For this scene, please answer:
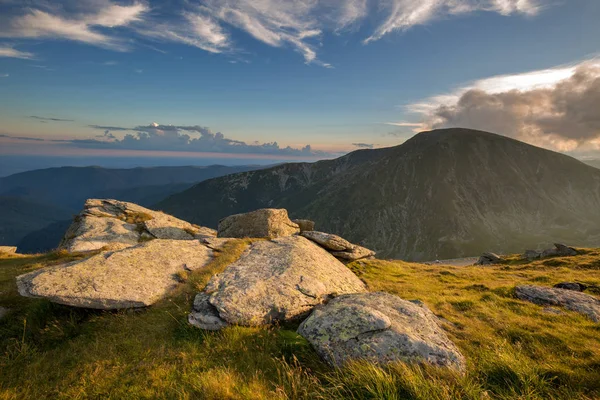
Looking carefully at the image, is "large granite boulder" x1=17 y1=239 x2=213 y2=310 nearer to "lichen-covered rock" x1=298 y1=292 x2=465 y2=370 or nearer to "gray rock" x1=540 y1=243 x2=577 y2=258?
"lichen-covered rock" x1=298 y1=292 x2=465 y2=370

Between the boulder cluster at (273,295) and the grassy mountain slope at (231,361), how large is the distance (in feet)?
2.17

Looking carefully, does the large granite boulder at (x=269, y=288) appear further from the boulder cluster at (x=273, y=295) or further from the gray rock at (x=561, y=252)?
the gray rock at (x=561, y=252)

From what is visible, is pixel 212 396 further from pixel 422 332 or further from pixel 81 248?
pixel 81 248

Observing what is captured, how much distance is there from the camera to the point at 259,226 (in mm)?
26672

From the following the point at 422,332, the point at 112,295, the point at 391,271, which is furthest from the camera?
the point at 391,271

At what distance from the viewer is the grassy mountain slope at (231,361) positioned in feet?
20.8

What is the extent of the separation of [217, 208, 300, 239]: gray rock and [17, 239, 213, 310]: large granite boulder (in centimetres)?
1050

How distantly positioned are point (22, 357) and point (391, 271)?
85.2ft

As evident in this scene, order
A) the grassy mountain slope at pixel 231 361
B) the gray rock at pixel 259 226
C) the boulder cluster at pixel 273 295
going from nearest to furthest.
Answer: the grassy mountain slope at pixel 231 361 < the boulder cluster at pixel 273 295 < the gray rock at pixel 259 226

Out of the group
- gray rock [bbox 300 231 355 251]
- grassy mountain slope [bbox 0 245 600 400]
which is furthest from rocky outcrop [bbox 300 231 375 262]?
grassy mountain slope [bbox 0 245 600 400]

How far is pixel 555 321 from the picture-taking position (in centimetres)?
1320

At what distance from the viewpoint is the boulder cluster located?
338 inches

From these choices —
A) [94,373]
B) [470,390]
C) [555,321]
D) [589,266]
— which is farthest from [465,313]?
[589,266]

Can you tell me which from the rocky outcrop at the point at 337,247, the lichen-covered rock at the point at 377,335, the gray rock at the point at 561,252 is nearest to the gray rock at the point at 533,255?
the gray rock at the point at 561,252
